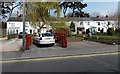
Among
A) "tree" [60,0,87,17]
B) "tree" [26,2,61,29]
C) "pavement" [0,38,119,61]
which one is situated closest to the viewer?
"pavement" [0,38,119,61]

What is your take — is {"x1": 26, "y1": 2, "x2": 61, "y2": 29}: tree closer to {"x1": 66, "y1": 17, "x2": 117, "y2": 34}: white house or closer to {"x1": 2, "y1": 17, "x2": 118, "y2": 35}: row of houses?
{"x1": 2, "y1": 17, "x2": 118, "y2": 35}: row of houses

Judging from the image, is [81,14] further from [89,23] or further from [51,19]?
[51,19]

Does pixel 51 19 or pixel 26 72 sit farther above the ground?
pixel 51 19

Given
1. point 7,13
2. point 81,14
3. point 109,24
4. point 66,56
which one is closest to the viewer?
point 66,56

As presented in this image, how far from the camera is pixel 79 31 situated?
7562 centimetres

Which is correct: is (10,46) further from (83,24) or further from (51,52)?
(83,24)

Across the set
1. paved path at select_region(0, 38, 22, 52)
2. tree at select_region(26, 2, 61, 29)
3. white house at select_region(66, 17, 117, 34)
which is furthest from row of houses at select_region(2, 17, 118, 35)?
paved path at select_region(0, 38, 22, 52)

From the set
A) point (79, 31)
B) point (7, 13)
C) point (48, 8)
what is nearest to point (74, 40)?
point (48, 8)

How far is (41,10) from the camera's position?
118 ft

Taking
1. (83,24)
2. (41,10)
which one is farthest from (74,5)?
(41,10)

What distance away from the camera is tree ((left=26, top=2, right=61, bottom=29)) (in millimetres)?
35259

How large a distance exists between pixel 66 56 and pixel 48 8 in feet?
71.4

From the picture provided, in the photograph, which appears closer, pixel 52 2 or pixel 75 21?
pixel 52 2

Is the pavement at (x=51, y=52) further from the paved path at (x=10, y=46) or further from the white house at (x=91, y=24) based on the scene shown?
the white house at (x=91, y=24)
